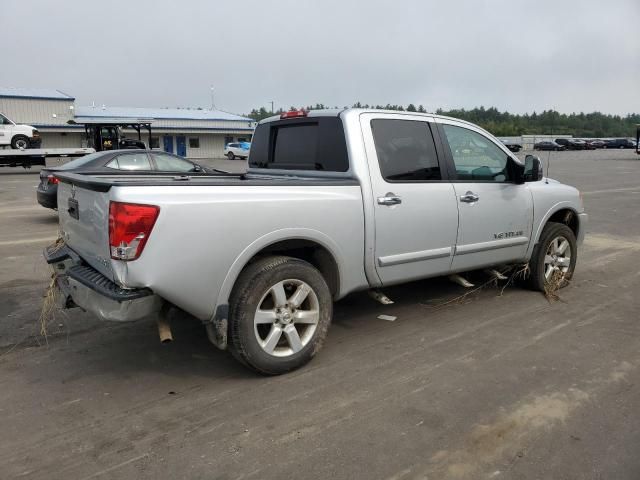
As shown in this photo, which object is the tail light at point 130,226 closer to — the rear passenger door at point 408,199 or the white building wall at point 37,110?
the rear passenger door at point 408,199

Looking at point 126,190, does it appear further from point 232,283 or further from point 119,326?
point 119,326

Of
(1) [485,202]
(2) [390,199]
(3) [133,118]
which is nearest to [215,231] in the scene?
(2) [390,199]

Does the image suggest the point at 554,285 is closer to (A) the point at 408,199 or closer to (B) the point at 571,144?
(A) the point at 408,199

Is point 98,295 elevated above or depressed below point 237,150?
below

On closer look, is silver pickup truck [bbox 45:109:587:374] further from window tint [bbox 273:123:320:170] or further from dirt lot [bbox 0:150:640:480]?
dirt lot [bbox 0:150:640:480]

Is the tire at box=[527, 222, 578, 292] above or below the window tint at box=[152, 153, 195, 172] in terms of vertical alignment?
below

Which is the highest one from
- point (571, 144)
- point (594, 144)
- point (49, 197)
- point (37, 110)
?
point (37, 110)

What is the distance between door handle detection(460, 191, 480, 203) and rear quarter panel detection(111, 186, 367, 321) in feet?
4.29

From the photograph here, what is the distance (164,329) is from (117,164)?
7416 millimetres

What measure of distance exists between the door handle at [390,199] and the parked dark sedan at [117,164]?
20.9ft

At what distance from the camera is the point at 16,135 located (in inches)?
968

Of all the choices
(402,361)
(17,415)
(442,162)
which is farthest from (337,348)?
(17,415)

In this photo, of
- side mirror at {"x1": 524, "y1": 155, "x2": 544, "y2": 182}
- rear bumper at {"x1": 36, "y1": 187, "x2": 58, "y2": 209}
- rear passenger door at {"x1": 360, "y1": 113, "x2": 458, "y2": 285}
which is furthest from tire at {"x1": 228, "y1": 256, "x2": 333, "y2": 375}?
rear bumper at {"x1": 36, "y1": 187, "x2": 58, "y2": 209}

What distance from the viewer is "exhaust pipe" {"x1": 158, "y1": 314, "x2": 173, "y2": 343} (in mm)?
3360
